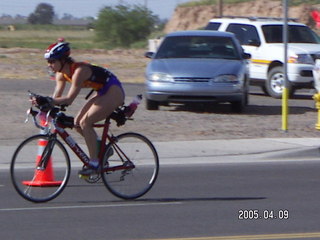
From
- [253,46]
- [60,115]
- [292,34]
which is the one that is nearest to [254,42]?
[253,46]

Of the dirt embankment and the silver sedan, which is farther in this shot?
the dirt embankment

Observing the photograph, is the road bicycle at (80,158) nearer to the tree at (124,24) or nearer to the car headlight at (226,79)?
the car headlight at (226,79)

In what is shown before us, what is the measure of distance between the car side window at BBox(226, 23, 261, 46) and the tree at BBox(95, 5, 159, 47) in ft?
119

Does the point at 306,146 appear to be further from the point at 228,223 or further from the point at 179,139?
the point at 228,223

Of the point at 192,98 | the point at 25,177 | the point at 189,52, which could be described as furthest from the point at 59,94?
the point at 189,52

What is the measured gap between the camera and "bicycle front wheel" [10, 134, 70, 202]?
9227 mm

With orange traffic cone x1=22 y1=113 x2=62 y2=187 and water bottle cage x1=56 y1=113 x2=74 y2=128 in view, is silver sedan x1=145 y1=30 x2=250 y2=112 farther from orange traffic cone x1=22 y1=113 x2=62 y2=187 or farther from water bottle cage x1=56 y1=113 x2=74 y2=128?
water bottle cage x1=56 y1=113 x2=74 y2=128

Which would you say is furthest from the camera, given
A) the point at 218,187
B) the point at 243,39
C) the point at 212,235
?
the point at 243,39

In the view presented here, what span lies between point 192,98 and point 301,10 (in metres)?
34.9

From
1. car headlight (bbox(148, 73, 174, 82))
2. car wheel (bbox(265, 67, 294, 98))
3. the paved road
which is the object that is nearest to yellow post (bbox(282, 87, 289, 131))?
car headlight (bbox(148, 73, 174, 82))

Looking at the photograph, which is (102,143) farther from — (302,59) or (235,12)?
(235,12)

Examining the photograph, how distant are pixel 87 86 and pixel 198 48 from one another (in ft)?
29.0

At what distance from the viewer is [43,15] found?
105 meters

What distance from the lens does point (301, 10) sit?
5000 centimetres
